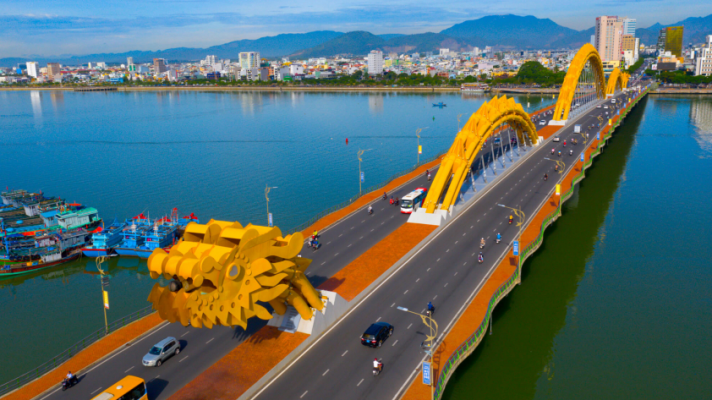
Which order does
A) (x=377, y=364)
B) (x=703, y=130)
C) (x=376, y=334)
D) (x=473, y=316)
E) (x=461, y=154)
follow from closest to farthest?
(x=377, y=364) → (x=376, y=334) → (x=473, y=316) → (x=461, y=154) → (x=703, y=130)

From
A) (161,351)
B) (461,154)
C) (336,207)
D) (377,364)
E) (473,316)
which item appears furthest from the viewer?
(336,207)

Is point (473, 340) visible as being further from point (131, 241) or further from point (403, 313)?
point (131, 241)

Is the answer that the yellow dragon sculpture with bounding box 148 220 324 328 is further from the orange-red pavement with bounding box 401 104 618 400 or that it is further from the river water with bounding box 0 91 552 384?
the river water with bounding box 0 91 552 384

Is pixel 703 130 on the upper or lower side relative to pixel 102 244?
upper

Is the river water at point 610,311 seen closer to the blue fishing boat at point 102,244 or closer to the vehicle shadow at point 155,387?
the vehicle shadow at point 155,387

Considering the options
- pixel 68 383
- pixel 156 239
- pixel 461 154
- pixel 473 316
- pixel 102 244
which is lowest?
Result: pixel 102 244

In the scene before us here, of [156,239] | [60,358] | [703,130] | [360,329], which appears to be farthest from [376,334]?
[703,130]
